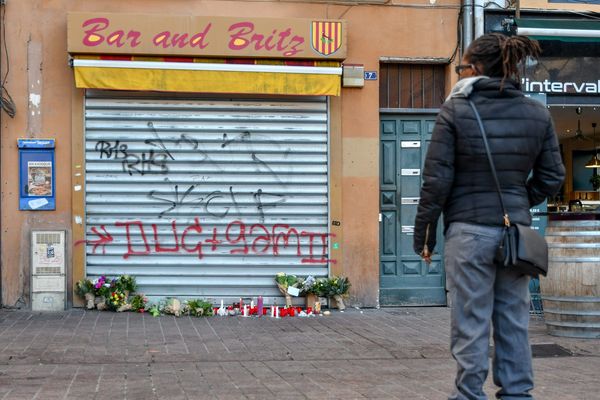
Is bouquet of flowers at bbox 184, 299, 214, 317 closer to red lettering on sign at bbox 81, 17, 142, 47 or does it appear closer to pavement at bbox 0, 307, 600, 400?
pavement at bbox 0, 307, 600, 400

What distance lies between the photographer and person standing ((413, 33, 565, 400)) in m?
4.41

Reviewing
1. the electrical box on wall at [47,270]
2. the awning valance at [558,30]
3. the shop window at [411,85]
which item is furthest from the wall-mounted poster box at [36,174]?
the awning valance at [558,30]

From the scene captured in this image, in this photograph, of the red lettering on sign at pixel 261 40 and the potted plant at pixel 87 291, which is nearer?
the potted plant at pixel 87 291

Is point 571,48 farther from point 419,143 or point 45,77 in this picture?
point 45,77

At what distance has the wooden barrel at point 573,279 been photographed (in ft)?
28.1

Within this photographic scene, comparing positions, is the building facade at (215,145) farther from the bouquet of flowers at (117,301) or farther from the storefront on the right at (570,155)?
the storefront on the right at (570,155)

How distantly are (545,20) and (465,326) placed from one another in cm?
823

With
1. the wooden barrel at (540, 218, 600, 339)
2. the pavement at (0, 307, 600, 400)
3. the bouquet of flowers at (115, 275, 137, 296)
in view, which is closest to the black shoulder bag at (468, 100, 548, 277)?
the pavement at (0, 307, 600, 400)

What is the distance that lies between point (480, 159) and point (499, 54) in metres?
0.60

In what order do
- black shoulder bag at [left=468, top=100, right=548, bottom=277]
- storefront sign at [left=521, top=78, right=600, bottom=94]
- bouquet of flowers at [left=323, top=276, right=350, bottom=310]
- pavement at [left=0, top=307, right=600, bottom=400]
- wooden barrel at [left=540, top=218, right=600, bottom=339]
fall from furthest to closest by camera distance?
storefront sign at [left=521, top=78, right=600, bottom=94]
bouquet of flowers at [left=323, top=276, right=350, bottom=310]
wooden barrel at [left=540, top=218, right=600, bottom=339]
pavement at [left=0, top=307, right=600, bottom=400]
black shoulder bag at [left=468, top=100, right=548, bottom=277]

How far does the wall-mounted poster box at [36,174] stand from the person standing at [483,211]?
735 cm

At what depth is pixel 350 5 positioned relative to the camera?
449 inches

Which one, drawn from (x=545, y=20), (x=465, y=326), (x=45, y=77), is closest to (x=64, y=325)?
(x=45, y=77)

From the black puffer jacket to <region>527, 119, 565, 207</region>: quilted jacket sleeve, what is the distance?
0.09 m
